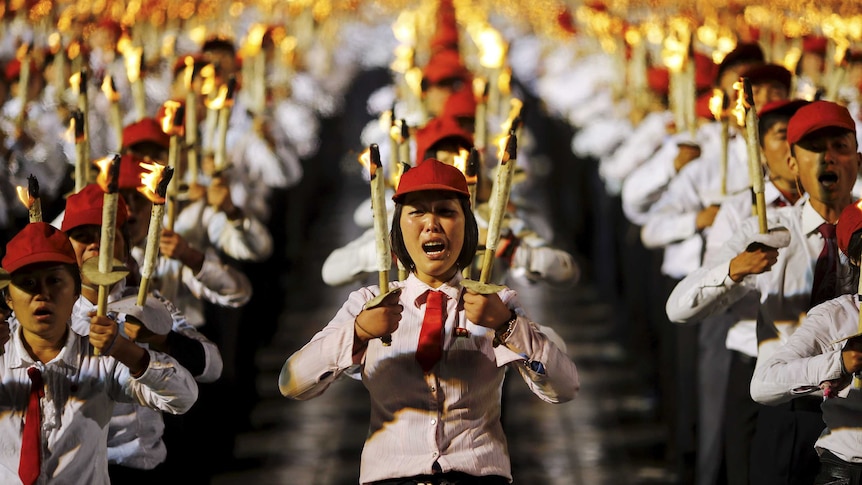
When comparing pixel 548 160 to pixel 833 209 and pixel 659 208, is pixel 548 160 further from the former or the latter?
pixel 833 209

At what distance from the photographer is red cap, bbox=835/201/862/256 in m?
4.47

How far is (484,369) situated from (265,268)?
663 cm

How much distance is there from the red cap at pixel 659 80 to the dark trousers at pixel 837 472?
21.6 feet

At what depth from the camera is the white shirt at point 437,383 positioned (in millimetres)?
4133

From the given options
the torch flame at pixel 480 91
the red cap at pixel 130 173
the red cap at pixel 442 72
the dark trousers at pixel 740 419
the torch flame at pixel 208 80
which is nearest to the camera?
the red cap at pixel 130 173

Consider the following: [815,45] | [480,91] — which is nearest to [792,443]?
[480,91]

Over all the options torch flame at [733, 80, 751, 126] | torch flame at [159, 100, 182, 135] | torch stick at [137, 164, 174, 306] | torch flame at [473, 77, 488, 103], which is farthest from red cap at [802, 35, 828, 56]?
torch stick at [137, 164, 174, 306]

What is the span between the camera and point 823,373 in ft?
14.1

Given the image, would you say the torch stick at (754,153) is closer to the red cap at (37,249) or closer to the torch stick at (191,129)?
the red cap at (37,249)

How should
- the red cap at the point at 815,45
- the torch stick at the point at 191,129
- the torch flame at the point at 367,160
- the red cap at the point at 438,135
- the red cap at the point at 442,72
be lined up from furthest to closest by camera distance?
the red cap at the point at 815,45, the red cap at the point at 442,72, the torch stick at the point at 191,129, the red cap at the point at 438,135, the torch flame at the point at 367,160

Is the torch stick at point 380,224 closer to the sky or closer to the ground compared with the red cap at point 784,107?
closer to the ground

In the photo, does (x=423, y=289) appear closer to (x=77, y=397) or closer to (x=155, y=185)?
(x=155, y=185)

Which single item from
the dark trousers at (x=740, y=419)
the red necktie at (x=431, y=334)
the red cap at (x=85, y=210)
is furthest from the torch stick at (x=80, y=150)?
the dark trousers at (x=740, y=419)

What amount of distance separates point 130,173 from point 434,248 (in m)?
2.01
